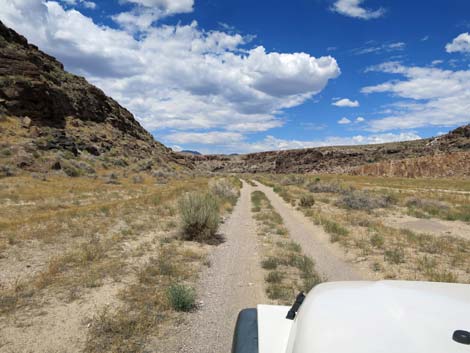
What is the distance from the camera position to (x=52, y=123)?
47.4 m

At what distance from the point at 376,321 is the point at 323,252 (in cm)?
842

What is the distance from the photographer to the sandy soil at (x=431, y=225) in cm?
1308

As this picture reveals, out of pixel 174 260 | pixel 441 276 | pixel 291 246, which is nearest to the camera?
pixel 441 276

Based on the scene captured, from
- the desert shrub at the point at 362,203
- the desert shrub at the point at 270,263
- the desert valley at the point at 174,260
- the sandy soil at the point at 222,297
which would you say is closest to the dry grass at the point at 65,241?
the desert valley at the point at 174,260

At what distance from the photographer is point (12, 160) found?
2952 centimetres

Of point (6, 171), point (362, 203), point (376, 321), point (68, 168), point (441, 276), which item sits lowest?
point (441, 276)

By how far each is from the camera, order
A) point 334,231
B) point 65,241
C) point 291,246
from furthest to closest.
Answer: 1. point 334,231
2. point 291,246
3. point 65,241

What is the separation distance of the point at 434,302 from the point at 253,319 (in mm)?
1187

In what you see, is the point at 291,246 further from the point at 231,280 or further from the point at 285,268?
the point at 231,280

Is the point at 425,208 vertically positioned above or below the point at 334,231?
above

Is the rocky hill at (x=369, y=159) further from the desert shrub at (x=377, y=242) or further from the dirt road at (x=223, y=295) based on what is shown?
the dirt road at (x=223, y=295)

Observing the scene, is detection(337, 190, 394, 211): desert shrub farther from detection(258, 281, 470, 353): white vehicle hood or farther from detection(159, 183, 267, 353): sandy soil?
detection(258, 281, 470, 353): white vehicle hood

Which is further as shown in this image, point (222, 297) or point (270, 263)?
point (270, 263)

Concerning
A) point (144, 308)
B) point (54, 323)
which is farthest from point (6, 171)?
point (144, 308)
